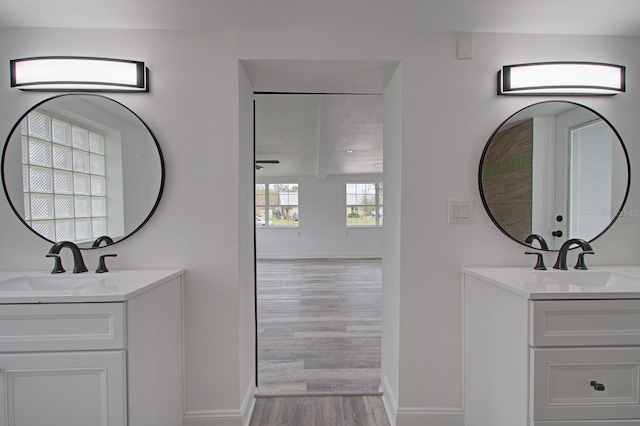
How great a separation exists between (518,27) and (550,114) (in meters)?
0.48

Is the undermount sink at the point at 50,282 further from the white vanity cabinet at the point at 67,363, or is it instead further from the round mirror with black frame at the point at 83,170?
the white vanity cabinet at the point at 67,363

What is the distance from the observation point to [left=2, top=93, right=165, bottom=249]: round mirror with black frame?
1632 mm

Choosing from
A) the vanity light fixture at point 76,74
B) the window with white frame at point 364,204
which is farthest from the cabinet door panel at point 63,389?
the window with white frame at point 364,204

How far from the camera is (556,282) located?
1371mm

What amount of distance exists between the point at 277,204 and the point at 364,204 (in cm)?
228

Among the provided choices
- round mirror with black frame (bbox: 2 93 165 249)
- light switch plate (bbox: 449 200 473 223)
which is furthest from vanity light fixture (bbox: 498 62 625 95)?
round mirror with black frame (bbox: 2 93 165 249)

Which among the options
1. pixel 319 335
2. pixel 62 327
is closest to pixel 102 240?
pixel 62 327

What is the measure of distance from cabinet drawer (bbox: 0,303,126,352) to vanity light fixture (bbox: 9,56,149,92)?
1.07m

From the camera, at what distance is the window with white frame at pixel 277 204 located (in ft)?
27.1

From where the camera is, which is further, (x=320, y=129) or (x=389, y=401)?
(x=320, y=129)

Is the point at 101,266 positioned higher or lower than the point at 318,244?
higher

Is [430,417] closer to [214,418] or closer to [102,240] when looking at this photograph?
[214,418]

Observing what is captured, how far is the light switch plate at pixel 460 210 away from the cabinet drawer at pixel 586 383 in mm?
713

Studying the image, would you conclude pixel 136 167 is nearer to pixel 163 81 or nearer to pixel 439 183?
pixel 163 81
